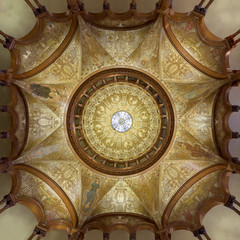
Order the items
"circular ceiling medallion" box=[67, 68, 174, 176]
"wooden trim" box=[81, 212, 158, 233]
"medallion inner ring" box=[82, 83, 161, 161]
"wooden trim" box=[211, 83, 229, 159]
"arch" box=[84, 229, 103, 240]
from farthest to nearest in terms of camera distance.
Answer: "arch" box=[84, 229, 103, 240] < "medallion inner ring" box=[82, 83, 161, 161] < "circular ceiling medallion" box=[67, 68, 174, 176] < "wooden trim" box=[81, 212, 158, 233] < "wooden trim" box=[211, 83, 229, 159]

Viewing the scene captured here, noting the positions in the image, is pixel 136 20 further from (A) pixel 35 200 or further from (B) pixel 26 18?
(A) pixel 35 200

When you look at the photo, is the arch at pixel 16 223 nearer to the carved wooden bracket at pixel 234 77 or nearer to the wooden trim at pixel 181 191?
the wooden trim at pixel 181 191

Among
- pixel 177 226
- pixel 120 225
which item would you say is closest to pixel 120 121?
pixel 120 225

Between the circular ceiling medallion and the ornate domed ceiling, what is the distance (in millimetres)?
63

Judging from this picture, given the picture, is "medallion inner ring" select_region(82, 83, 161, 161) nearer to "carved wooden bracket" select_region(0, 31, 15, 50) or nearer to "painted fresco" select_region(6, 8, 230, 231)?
"painted fresco" select_region(6, 8, 230, 231)

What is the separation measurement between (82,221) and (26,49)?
9344 mm

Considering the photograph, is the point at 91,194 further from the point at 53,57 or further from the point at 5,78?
the point at 53,57

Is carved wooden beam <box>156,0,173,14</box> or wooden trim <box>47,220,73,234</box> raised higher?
carved wooden beam <box>156,0,173,14</box>

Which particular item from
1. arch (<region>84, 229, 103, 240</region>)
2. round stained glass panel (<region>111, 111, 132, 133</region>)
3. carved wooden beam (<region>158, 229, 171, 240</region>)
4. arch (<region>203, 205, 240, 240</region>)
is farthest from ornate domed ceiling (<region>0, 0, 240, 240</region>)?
arch (<region>203, 205, 240, 240</region>)

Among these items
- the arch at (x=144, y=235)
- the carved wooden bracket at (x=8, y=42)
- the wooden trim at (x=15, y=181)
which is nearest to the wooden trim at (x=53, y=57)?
the carved wooden bracket at (x=8, y=42)

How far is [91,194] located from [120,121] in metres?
4.79

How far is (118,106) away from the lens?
14.1 meters

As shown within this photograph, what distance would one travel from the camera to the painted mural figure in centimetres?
1251

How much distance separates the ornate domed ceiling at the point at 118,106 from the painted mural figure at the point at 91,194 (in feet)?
0.19
